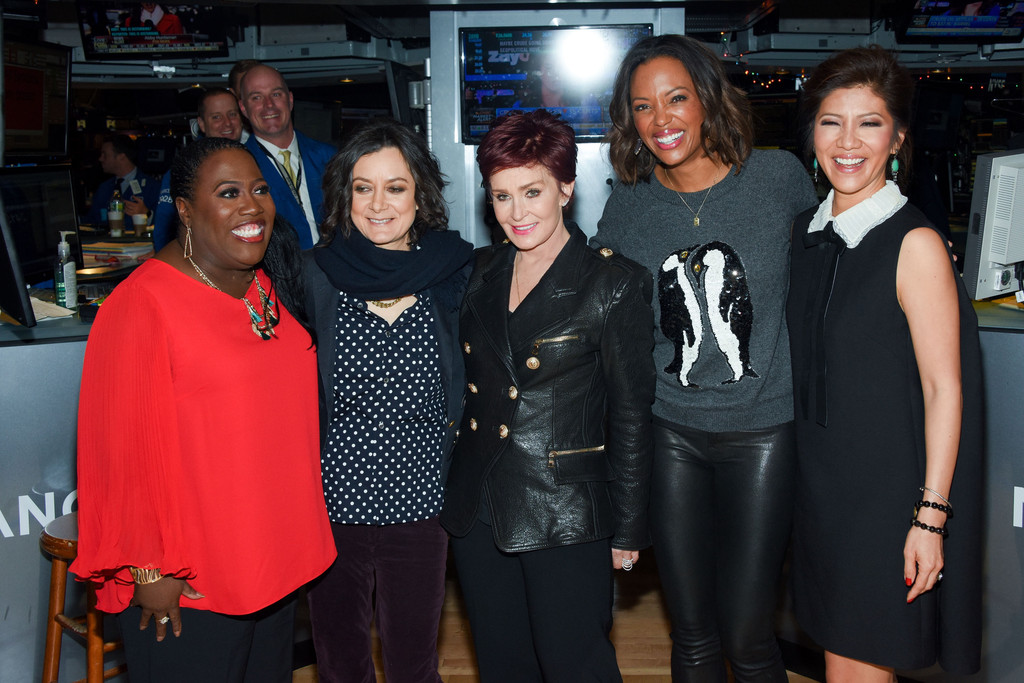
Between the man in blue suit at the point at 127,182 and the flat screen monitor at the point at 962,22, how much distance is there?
20.3ft

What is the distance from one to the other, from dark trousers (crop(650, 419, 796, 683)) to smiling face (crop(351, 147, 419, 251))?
0.87m

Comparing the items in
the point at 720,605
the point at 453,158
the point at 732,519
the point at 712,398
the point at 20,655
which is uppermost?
the point at 453,158

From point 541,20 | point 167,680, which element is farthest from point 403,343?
point 541,20

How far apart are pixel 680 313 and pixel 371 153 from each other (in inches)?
35.5

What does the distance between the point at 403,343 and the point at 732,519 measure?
3.18ft

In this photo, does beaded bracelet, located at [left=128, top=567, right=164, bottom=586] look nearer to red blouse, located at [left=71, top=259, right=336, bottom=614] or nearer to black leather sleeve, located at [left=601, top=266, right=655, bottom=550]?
red blouse, located at [left=71, top=259, right=336, bottom=614]

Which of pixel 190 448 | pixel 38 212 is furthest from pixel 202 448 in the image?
pixel 38 212

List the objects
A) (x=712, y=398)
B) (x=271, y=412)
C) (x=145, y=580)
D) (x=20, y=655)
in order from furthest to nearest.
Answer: (x=20, y=655) < (x=712, y=398) < (x=271, y=412) < (x=145, y=580)

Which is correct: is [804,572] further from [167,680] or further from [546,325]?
[167,680]

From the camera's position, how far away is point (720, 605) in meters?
2.25

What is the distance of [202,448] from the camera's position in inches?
70.4

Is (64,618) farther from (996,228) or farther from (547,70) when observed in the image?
(996,228)

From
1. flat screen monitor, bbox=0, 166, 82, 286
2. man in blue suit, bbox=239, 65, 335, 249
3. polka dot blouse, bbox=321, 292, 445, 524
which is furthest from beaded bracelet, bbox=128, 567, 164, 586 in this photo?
man in blue suit, bbox=239, 65, 335, 249

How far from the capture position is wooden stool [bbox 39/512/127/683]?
2515 millimetres
